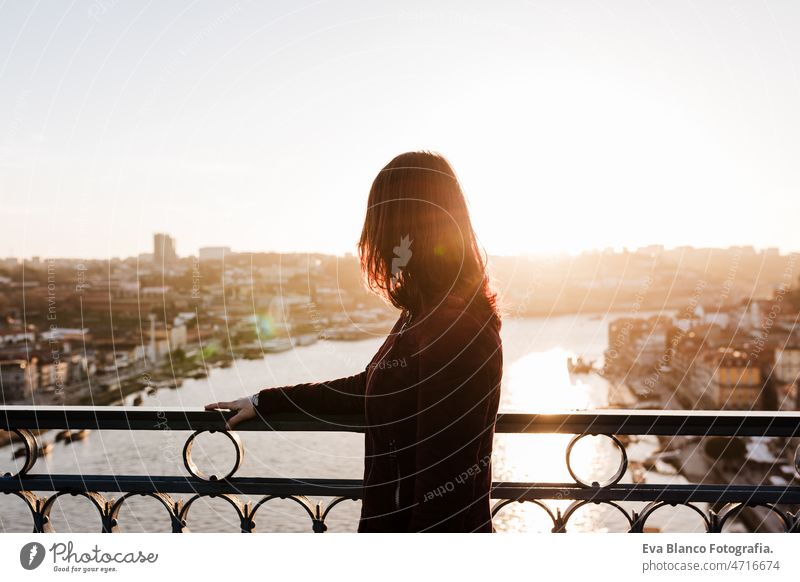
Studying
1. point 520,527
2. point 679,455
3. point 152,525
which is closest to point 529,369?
point 520,527

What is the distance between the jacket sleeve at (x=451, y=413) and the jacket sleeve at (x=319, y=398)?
1.42 ft

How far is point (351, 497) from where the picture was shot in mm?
1983

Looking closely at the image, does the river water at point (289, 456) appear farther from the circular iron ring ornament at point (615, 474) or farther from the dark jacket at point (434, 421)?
the dark jacket at point (434, 421)

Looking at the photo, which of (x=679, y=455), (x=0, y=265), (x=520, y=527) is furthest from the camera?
(x=679, y=455)

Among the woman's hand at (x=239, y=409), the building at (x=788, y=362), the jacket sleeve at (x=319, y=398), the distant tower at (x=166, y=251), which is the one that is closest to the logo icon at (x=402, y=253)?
the jacket sleeve at (x=319, y=398)

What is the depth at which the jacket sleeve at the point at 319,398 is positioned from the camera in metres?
1.83

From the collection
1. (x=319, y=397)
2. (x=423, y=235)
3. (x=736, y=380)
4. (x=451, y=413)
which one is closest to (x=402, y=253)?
(x=423, y=235)

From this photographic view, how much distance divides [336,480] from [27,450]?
3.09ft

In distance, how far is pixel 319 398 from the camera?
72.9 inches

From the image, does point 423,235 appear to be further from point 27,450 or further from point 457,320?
point 27,450

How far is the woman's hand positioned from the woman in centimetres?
43

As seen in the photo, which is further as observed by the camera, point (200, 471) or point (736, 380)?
point (736, 380)
